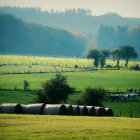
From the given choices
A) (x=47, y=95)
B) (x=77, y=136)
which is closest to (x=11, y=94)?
(x=47, y=95)

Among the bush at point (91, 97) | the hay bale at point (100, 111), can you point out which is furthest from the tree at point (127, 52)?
the hay bale at point (100, 111)

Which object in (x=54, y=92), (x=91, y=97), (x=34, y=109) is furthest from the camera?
Result: (x=54, y=92)

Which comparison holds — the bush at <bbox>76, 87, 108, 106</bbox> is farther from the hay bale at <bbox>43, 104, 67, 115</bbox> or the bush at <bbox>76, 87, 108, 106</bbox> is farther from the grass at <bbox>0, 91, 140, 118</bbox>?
the hay bale at <bbox>43, 104, 67, 115</bbox>

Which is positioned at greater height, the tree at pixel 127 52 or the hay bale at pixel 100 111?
the tree at pixel 127 52

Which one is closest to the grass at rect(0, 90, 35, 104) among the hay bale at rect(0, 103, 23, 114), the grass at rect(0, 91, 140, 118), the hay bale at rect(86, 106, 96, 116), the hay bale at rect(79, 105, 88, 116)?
the grass at rect(0, 91, 140, 118)

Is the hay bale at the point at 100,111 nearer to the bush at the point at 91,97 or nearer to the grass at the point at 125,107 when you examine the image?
the grass at the point at 125,107

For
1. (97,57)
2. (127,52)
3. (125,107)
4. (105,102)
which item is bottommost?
(125,107)

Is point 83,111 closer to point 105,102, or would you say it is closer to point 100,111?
point 100,111

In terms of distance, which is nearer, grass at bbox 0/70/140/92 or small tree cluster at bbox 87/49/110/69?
grass at bbox 0/70/140/92

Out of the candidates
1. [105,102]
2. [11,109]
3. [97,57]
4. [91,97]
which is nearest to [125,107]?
[91,97]

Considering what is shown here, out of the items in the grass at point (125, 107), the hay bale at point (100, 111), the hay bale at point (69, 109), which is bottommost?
the grass at point (125, 107)

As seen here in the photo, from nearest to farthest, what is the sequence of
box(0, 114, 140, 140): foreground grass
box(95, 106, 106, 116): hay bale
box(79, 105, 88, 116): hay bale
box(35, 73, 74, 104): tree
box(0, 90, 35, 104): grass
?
box(0, 114, 140, 140): foreground grass → box(79, 105, 88, 116): hay bale → box(95, 106, 106, 116): hay bale → box(35, 73, 74, 104): tree → box(0, 90, 35, 104): grass

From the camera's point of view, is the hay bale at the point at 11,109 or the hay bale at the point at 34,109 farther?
the hay bale at the point at 34,109

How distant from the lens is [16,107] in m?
32.6
